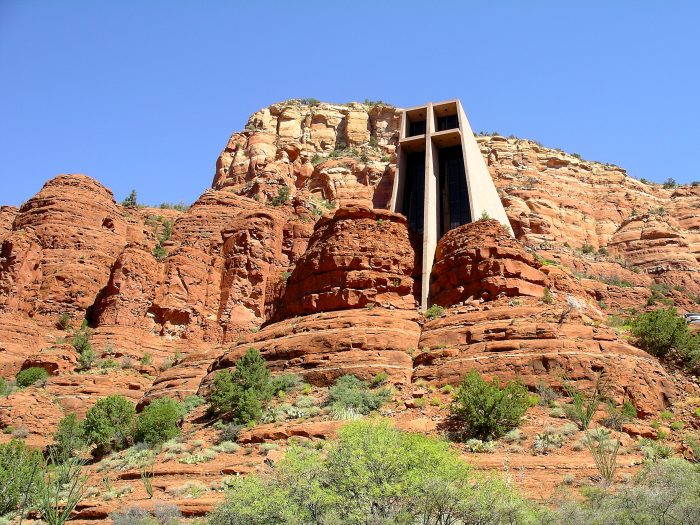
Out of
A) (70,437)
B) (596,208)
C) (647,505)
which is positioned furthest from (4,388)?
(596,208)

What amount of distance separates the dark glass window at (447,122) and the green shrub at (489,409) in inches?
1012

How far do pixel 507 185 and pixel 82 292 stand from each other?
38.2 m

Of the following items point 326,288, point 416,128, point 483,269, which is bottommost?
point 326,288

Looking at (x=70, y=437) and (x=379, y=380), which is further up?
(x=379, y=380)

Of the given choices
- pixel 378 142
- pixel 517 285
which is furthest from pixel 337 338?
pixel 378 142

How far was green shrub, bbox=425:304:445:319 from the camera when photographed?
106 ft

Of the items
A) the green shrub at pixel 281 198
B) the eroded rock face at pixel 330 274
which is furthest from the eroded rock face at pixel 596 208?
the green shrub at pixel 281 198

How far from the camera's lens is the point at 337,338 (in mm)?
29906

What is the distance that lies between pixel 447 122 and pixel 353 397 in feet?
85.6

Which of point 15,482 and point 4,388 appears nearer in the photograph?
point 15,482

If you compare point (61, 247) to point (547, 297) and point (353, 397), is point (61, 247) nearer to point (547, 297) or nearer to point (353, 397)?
point (353, 397)

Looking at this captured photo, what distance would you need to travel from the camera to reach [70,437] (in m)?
28.7

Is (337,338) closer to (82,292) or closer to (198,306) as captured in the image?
(198,306)

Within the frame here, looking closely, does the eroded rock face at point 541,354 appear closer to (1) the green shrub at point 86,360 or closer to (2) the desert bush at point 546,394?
(2) the desert bush at point 546,394
